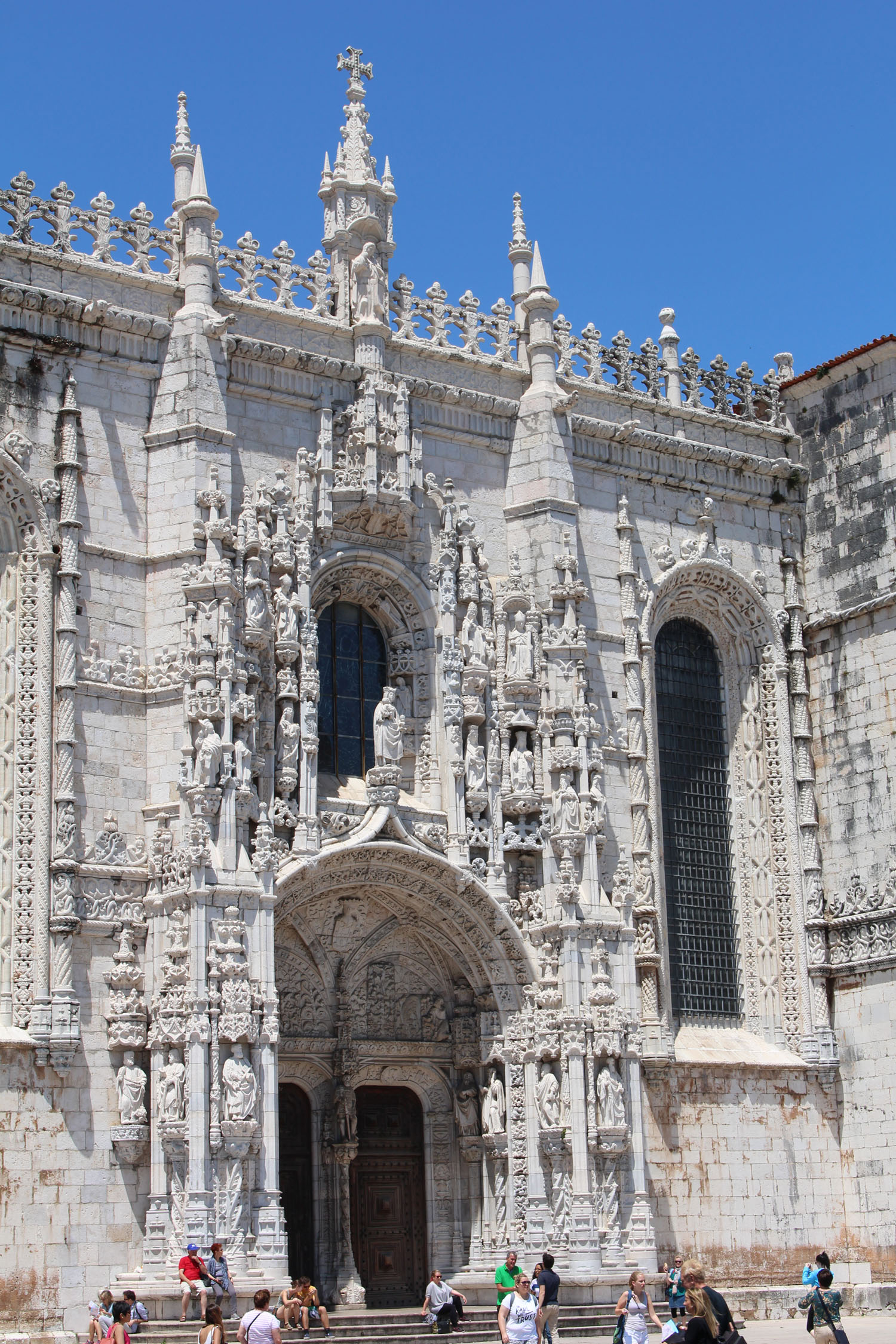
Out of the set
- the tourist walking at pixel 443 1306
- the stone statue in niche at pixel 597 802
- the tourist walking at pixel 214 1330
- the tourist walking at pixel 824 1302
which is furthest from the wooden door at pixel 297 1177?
the tourist walking at pixel 824 1302

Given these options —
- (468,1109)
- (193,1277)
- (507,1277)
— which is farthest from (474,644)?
(193,1277)

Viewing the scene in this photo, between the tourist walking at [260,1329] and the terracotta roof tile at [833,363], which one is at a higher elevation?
the terracotta roof tile at [833,363]

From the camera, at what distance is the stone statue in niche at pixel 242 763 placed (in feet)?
80.0

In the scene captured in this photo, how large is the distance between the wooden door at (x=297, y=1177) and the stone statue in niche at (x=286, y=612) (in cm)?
591

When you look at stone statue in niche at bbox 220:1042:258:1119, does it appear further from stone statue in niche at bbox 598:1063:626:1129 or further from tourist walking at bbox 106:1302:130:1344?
tourist walking at bbox 106:1302:130:1344

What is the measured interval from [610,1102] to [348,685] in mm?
6596

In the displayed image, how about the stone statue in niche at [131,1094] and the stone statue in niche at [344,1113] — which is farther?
the stone statue in niche at [344,1113]

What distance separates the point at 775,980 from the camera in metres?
30.5

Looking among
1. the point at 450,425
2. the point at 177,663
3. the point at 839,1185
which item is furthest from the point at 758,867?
the point at 177,663

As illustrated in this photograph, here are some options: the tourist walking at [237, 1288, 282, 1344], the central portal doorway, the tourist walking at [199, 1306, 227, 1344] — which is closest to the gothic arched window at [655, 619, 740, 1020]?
the central portal doorway

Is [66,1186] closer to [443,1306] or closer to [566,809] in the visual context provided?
[443,1306]

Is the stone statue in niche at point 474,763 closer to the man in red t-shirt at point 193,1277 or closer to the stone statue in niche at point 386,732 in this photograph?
the stone statue in niche at point 386,732

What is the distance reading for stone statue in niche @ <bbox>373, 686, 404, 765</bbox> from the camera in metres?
26.4

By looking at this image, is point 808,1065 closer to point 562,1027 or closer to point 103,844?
point 562,1027
